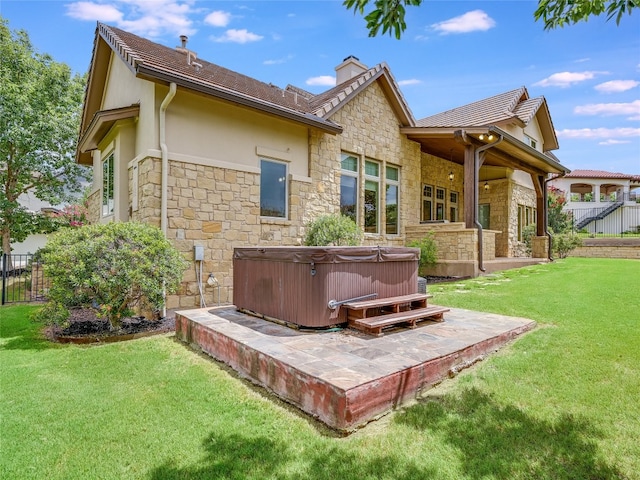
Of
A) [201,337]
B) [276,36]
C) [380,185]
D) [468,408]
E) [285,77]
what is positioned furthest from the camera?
[285,77]

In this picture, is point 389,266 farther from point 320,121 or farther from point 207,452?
point 320,121

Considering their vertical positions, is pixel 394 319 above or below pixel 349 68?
below

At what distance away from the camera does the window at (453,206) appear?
50.2 feet

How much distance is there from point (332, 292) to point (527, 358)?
232 cm

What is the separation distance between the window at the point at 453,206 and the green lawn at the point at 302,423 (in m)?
11.2

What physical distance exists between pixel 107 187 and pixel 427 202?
1115 centimetres

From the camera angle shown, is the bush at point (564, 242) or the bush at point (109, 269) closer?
the bush at point (109, 269)

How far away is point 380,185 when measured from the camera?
1123 cm

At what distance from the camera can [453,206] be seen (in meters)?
15.5

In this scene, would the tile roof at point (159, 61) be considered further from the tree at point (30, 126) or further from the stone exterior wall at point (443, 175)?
the tree at point (30, 126)

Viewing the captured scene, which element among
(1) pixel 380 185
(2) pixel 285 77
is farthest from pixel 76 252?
(2) pixel 285 77

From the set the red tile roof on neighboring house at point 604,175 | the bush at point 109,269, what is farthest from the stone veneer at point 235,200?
the red tile roof on neighboring house at point 604,175

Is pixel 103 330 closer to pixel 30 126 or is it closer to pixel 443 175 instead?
pixel 30 126

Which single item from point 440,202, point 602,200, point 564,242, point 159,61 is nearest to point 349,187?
point 159,61
